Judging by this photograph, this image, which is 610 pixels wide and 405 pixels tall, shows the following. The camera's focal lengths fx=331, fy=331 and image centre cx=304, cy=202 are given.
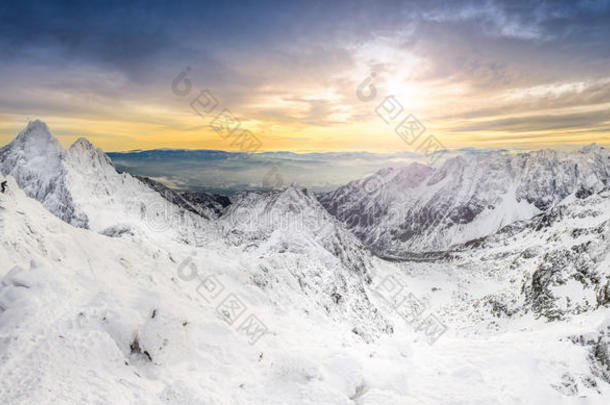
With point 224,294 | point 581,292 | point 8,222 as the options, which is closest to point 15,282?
point 8,222

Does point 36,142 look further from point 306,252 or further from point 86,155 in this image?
point 306,252

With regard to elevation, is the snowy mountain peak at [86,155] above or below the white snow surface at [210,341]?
above

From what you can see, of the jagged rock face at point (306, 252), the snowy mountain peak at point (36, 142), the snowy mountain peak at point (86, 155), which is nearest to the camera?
the jagged rock face at point (306, 252)

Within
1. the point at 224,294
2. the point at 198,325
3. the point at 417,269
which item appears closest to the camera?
the point at 198,325

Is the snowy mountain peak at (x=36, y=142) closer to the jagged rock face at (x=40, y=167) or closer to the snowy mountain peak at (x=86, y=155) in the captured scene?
the jagged rock face at (x=40, y=167)

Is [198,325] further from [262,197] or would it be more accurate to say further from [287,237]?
[262,197]

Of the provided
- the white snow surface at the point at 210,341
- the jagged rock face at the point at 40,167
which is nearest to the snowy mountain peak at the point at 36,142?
the jagged rock face at the point at 40,167

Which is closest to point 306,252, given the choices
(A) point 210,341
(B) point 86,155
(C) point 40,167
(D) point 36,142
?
(A) point 210,341

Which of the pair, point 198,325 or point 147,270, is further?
point 147,270

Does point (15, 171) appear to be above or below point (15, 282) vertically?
above
